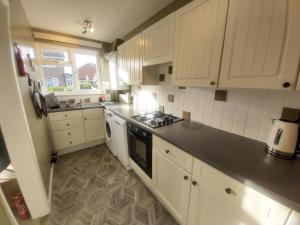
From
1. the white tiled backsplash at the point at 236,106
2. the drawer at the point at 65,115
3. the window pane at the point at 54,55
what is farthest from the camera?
the window pane at the point at 54,55

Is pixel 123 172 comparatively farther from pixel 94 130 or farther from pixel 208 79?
pixel 208 79

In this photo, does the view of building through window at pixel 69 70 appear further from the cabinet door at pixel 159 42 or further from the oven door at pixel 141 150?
the oven door at pixel 141 150

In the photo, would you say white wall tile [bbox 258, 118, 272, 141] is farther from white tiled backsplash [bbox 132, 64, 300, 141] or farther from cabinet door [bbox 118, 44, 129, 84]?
cabinet door [bbox 118, 44, 129, 84]

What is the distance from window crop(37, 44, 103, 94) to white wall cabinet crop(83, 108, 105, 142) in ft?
2.28

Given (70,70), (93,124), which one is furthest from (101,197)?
(70,70)

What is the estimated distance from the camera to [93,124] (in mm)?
2840

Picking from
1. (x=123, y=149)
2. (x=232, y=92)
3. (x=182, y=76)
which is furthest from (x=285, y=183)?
(x=123, y=149)

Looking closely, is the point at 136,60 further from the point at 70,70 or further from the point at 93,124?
the point at 70,70

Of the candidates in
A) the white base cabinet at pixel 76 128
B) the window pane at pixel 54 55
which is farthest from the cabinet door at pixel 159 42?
the window pane at pixel 54 55

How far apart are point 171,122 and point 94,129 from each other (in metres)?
1.95

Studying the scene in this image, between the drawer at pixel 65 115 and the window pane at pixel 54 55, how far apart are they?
120 cm

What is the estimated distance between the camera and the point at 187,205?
110cm

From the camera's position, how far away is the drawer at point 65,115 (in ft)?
7.88

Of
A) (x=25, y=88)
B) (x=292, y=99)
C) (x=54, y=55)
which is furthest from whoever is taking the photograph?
(x=54, y=55)
